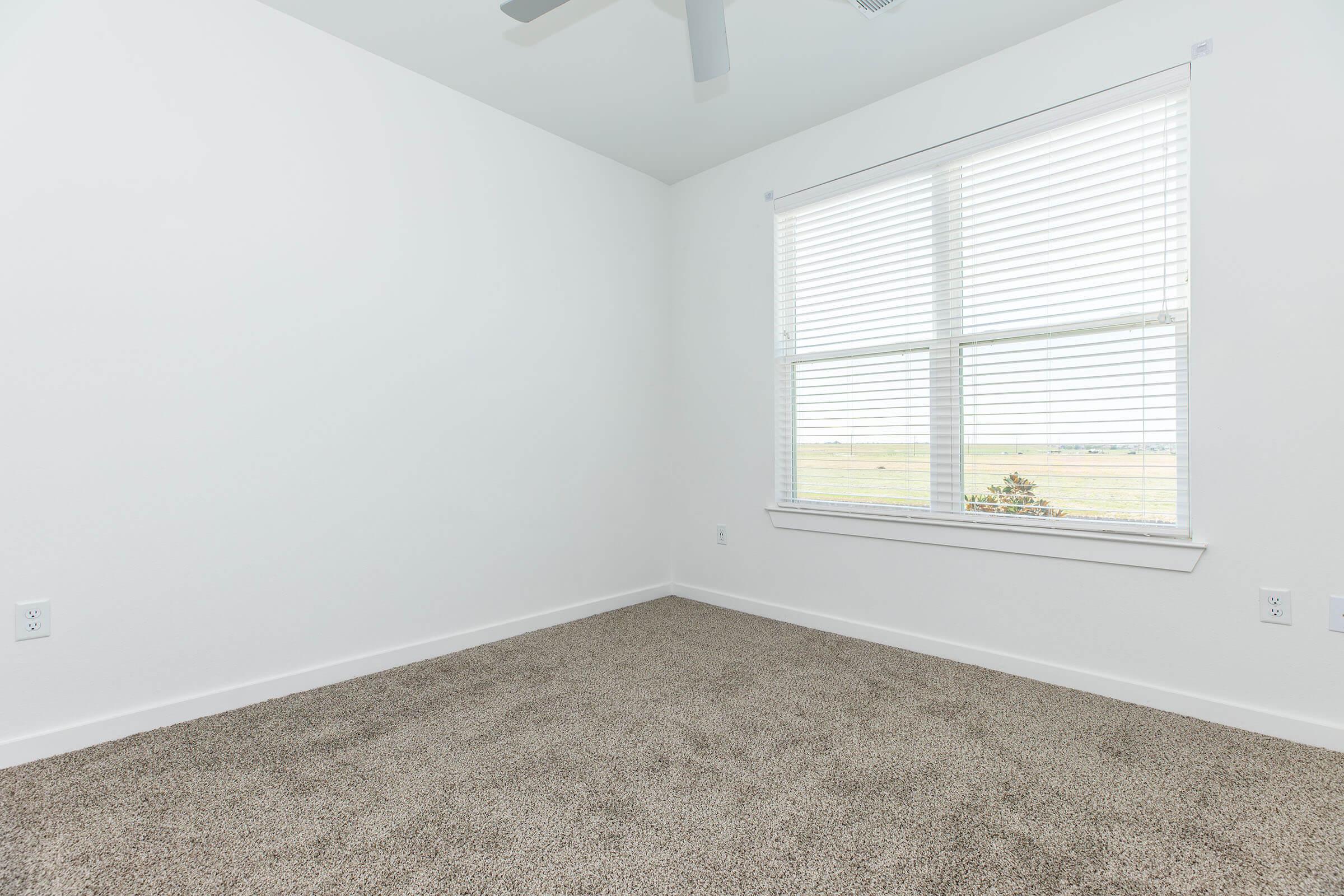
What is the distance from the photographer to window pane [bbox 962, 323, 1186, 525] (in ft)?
7.06

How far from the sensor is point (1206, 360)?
205 cm

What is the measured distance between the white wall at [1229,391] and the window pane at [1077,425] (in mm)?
100

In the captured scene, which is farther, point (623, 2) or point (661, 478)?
point (661, 478)

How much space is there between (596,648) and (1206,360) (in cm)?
248

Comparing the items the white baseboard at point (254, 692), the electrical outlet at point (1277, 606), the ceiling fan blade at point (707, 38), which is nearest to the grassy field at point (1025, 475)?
the electrical outlet at point (1277, 606)

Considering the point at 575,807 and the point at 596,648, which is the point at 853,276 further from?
the point at 575,807

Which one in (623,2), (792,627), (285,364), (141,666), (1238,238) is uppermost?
(623,2)

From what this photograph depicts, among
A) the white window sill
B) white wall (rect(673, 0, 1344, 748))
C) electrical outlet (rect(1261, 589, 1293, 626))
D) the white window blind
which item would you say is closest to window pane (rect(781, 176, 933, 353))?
the white window blind

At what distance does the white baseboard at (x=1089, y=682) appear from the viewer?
1895 mm

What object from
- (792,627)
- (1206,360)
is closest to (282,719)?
(792,627)

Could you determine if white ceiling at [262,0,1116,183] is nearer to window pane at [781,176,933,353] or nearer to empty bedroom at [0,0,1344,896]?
empty bedroom at [0,0,1344,896]

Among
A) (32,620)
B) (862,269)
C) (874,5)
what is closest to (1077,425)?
(862,269)

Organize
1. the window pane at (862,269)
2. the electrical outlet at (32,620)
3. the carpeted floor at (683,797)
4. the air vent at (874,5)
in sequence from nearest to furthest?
the carpeted floor at (683,797) < the electrical outlet at (32,620) < the air vent at (874,5) < the window pane at (862,269)

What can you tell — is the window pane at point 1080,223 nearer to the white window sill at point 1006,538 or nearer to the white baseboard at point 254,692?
the white window sill at point 1006,538
